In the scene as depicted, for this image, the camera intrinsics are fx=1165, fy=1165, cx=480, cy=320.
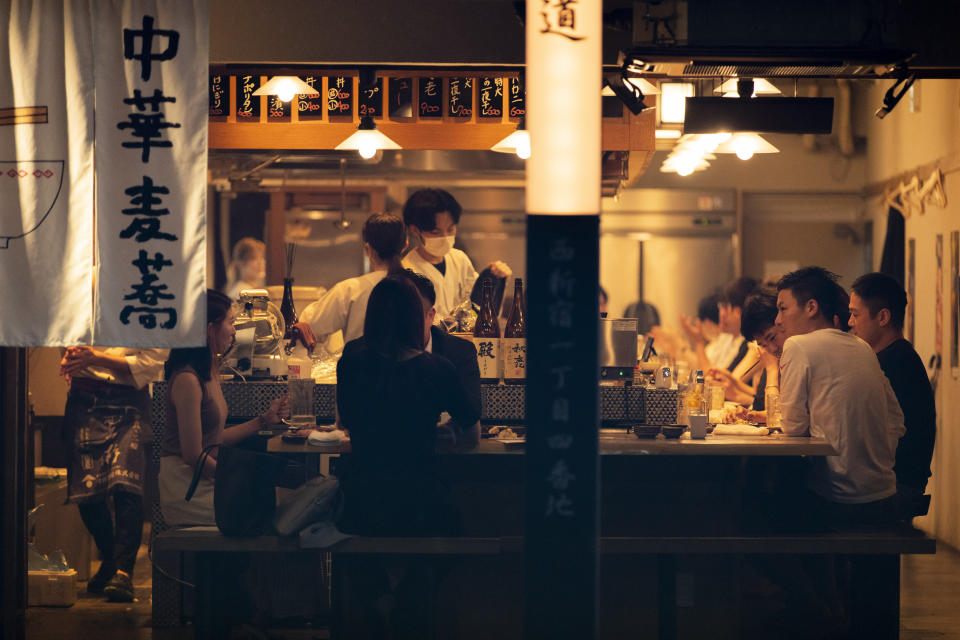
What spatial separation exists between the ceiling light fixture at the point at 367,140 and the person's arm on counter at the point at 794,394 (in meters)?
2.21

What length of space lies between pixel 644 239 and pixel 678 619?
5.39 meters

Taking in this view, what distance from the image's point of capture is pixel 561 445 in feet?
11.9

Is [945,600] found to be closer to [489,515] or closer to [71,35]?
[489,515]

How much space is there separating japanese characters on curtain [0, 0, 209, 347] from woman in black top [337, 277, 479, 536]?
643 mm

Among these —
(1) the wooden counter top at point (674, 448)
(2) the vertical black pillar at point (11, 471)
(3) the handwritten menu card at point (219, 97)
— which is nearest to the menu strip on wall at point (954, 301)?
(1) the wooden counter top at point (674, 448)

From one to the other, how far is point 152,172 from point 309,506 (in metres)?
1.40

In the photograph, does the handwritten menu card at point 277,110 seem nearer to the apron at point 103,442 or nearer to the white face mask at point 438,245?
the white face mask at point 438,245

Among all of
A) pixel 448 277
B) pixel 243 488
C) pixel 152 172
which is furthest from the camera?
pixel 448 277

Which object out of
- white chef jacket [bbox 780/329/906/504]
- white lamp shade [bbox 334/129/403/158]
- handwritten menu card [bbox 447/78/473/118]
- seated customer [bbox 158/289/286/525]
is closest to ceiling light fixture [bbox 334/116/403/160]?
white lamp shade [bbox 334/129/403/158]

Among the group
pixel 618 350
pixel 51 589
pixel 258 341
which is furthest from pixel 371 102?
pixel 51 589

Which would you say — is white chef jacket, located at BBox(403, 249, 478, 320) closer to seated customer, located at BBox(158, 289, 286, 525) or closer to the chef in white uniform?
the chef in white uniform

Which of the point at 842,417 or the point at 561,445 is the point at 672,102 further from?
the point at 561,445

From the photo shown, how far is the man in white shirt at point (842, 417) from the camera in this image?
472 cm

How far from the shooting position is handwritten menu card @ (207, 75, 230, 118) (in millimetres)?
5988
